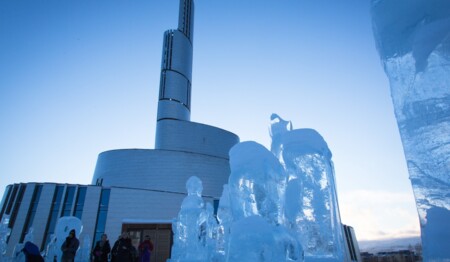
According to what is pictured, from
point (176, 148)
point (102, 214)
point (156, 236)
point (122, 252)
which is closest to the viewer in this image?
point (122, 252)

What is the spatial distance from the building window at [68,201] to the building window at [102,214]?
2773 millimetres

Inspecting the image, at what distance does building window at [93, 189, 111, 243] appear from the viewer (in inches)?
1098

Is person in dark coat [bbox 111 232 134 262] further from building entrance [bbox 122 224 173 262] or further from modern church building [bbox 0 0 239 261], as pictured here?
modern church building [bbox 0 0 239 261]

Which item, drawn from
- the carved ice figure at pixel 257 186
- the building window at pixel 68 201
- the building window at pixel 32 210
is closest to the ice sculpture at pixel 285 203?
the carved ice figure at pixel 257 186

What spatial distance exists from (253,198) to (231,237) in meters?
0.69

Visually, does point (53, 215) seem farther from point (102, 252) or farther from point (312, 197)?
point (312, 197)

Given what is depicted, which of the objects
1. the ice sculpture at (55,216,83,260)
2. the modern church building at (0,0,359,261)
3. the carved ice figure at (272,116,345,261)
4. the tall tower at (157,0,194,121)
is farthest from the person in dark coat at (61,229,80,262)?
the tall tower at (157,0,194,121)

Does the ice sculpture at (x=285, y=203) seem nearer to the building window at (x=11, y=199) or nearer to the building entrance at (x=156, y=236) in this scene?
the building entrance at (x=156, y=236)

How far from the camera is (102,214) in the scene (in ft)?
94.1

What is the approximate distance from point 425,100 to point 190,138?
47.3 metres

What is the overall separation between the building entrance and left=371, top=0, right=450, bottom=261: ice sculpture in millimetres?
22202

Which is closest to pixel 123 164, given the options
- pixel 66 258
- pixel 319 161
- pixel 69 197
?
pixel 69 197

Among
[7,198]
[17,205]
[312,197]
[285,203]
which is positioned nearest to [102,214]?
[17,205]

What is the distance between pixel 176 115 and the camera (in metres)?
52.4
